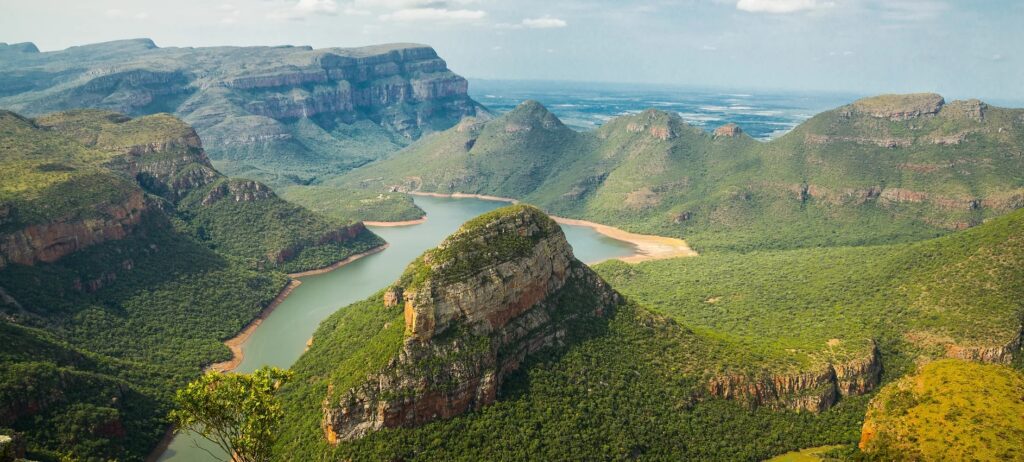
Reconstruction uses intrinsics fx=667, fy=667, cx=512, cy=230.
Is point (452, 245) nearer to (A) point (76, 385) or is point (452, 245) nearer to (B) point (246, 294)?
(A) point (76, 385)

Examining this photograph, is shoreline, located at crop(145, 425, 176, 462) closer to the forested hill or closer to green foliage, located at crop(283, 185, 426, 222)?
green foliage, located at crop(283, 185, 426, 222)

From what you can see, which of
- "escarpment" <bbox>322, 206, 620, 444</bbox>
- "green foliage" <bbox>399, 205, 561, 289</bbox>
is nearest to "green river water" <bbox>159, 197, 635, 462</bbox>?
"escarpment" <bbox>322, 206, 620, 444</bbox>

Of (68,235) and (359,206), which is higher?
(68,235)

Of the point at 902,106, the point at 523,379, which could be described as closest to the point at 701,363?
the point at 523,379

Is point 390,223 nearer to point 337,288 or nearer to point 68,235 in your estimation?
point 337,288

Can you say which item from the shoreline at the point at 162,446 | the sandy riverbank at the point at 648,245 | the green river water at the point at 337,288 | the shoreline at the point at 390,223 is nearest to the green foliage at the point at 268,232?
the green river water at the point at 337,288

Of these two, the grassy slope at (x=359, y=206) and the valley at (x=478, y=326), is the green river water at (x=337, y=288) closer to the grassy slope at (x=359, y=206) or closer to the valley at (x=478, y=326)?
the valley at (x=478, y=326)
